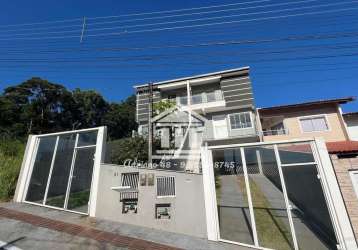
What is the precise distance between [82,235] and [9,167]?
5.81 m

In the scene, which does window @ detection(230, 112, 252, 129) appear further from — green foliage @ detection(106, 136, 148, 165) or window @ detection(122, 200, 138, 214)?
window @ detection(122, 200, 138, 214)

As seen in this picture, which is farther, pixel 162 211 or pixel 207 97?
pixel 207 97

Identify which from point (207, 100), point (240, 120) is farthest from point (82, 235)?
point (207, 100)

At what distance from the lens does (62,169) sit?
7.38 m

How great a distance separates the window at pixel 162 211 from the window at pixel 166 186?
0.31m

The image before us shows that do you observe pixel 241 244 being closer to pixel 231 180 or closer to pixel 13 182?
pixel 231 180

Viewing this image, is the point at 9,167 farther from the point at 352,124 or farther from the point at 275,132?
→ the point at 352,124

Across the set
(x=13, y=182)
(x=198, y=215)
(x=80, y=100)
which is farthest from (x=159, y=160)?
(x=80, y=100)

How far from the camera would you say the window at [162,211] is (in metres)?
5.72

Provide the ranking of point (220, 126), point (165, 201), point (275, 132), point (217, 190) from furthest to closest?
point (275, 132)
point (220, 126)
point (217, 190)
point (165, 201)

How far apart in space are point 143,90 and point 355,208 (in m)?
16.8

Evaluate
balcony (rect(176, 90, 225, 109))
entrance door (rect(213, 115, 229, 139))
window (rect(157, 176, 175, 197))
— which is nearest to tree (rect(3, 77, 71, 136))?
balcony (rect(176, 90, 225, 109))

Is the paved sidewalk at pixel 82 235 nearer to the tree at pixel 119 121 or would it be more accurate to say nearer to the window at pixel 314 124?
the window at pixel 314 124

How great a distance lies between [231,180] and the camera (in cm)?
718
